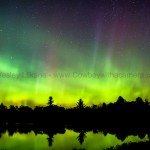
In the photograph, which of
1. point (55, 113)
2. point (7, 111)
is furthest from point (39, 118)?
point (7, 111)

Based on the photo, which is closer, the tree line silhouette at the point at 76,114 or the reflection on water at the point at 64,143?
the reflection on water at the point at 64,143

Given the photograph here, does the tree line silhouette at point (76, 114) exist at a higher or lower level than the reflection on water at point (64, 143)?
higher

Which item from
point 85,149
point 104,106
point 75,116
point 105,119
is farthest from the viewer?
point 104,106

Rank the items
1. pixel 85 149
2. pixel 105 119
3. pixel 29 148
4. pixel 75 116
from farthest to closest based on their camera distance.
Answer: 1. pixel 75 116
2. pixel 105 119
3. pixel 29 148
4. pixel 85 149

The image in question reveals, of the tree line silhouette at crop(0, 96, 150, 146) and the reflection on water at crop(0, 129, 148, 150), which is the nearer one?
the reflection on water at crop(0, 129, 148, 150)

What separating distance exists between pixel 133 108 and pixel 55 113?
4141 centimetres

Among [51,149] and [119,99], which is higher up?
[119,99]

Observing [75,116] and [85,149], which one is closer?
[85,149]

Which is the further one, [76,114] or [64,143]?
[76,114]

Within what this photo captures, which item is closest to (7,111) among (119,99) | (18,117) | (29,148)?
(18,117)

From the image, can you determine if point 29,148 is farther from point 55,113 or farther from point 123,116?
point 55,113

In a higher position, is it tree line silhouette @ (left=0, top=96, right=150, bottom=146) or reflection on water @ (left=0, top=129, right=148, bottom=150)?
tree line silhouette @ (left=0, top=96, right=150, bottom=146)

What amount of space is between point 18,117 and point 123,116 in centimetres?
5531

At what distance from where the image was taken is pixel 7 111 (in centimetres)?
18438
